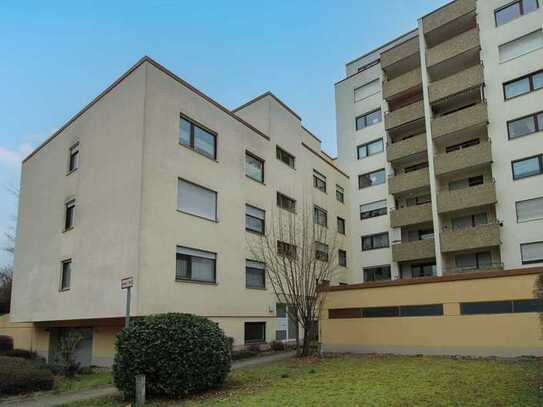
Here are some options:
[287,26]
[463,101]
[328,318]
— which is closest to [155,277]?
[328,318]

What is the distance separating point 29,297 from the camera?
22.2m

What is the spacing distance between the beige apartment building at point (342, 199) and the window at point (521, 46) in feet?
0.23

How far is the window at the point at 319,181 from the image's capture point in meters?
29.1

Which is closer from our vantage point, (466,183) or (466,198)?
(466,198)

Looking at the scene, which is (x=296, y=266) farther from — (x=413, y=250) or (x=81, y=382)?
(x=413, y=250)

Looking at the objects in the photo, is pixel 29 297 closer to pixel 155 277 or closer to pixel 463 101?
pixel 155 277

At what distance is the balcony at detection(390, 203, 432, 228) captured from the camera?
28.4 meters

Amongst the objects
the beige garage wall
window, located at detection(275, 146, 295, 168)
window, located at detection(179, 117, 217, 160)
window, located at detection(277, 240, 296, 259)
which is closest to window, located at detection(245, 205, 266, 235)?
window, located at detection(277, 240, 296, 259)

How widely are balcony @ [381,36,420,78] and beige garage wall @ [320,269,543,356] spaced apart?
1959 centimetres

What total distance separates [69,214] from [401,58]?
24121 millimetres

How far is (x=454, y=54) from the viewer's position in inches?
1112

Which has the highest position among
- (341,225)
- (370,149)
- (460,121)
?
(370,149)

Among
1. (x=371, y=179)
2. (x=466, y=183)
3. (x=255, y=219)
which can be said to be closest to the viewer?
(x=255, y=219)

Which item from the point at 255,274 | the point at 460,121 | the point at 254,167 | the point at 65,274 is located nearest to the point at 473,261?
the point at 460,121
